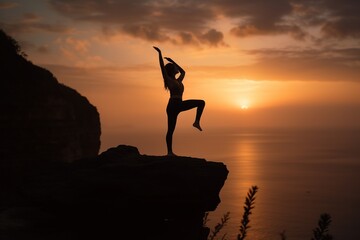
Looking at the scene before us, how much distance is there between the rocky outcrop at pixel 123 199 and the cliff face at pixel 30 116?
31638 mm

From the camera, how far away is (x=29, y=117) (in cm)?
4634

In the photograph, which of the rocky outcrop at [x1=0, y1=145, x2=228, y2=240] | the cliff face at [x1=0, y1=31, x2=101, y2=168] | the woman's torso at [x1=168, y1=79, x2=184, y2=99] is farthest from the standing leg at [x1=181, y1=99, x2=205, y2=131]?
the cliff face at [x1=0, y1=31, x2=101, y2=168]

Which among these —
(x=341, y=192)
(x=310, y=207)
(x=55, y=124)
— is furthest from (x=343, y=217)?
(x=55, y=124)

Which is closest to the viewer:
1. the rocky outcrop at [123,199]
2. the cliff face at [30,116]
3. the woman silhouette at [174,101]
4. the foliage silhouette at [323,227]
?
the foliage silhouette at [323,227]

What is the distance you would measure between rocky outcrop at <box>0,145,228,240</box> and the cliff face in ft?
104

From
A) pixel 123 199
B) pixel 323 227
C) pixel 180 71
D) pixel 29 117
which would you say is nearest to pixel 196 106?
pixel 180 71

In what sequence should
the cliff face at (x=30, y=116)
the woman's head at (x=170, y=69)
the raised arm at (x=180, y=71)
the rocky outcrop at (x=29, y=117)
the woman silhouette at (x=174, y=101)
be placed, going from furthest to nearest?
the cliff face at (x=30, y=116) < the rocky outcrop at (x=29, y=117) < the raised arm at (x=180, y=71) < the woman's head at (x=170, y=69) < the woman silhouette at (x=174, y=101)

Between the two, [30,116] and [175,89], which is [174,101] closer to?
[175,89]

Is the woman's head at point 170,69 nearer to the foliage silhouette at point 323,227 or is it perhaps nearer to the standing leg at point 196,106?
the standing leg at point 196,106

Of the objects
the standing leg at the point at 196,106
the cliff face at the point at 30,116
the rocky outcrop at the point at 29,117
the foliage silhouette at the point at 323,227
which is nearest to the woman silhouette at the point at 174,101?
the standing leg at the point at 196,106

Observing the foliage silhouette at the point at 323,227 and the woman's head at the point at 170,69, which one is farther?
the woman's head at the point at 170,69

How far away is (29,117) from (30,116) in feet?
0.64

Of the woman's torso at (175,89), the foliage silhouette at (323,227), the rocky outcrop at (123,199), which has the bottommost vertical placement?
the foliage silhouette at (323,227)

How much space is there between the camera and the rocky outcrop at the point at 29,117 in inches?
1704
